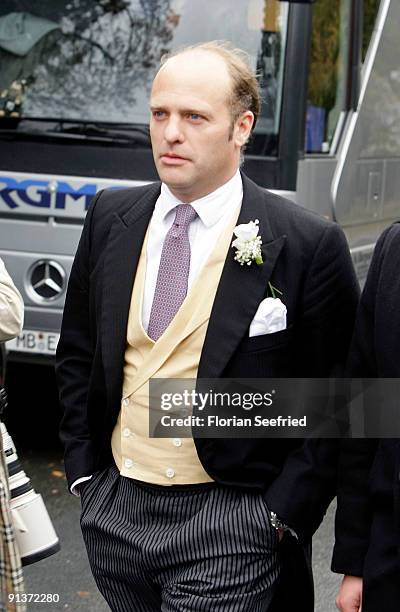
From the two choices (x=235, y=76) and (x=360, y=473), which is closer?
(x=360, y=473)

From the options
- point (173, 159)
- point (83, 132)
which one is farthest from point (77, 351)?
point (83, 132)

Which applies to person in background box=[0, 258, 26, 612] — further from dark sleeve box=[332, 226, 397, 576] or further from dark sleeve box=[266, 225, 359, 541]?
dark sleeve box=[332, 226, 397, 576]

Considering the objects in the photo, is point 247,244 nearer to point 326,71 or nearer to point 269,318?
point 269,318

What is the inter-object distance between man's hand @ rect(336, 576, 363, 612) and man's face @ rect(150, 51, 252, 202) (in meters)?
1.01

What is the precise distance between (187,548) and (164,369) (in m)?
0.43

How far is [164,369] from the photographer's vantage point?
9.46 ft

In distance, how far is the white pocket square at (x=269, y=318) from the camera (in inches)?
114

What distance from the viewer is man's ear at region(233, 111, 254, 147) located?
2938 millimetres

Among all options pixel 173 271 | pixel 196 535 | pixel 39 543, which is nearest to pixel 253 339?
pixel 173 271

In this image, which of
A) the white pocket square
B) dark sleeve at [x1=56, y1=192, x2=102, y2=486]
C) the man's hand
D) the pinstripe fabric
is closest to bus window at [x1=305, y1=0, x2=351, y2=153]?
dark sleeve at [x1=56, y1=192, x2=102, y2=486]

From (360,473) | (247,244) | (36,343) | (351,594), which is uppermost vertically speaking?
(247,244)

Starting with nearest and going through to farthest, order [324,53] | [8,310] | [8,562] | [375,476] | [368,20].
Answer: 1. [375,476]
2. [8,562]
3. [8,310]
4. [324,53]
5. [368,20]

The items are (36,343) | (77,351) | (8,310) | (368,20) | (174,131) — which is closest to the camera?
(174,131)

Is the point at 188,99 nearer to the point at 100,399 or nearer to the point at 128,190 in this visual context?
the point at 128,190
